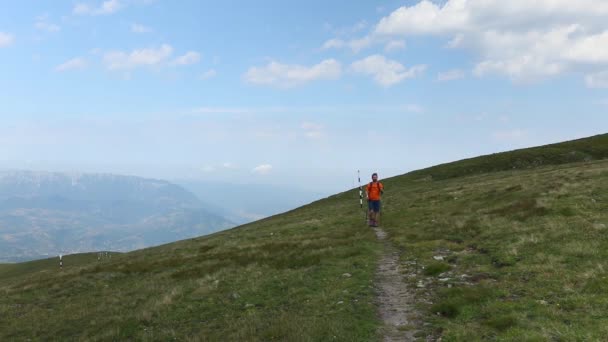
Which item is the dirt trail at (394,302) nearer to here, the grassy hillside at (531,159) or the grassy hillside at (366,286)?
the grassy hillside at (366,286)

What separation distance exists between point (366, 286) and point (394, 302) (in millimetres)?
2074

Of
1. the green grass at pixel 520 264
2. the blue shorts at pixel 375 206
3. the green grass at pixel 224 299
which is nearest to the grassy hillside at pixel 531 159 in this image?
the green grass at pixel 520 264

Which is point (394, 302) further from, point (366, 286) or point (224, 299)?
point (224, 299)

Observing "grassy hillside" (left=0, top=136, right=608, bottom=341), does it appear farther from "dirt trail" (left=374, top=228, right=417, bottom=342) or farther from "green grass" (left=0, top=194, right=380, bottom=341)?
"dirt trail" (left=374, top=228, right=417, bottom=342)

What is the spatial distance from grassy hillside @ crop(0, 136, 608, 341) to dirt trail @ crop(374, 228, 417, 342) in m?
0.37

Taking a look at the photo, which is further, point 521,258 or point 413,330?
point 521,258

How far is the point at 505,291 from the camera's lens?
12414 mm

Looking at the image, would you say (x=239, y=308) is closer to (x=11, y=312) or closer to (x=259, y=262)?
(x=259, y=262)

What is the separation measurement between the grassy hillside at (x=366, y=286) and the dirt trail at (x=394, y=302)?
0.37 metres

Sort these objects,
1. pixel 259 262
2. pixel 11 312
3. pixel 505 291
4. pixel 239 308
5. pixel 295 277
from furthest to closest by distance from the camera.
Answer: pixel 259 262, pixel 11 312, pixel 295 277, pixel 239 308, pixel 505 291

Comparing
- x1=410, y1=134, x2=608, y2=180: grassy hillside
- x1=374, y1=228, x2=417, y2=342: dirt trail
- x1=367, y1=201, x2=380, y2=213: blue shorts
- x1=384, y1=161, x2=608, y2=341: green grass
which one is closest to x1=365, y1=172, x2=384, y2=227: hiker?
x1=367, y1=201, x2=380, y2=213: blue shorts

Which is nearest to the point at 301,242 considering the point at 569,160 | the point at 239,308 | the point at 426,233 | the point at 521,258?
the point at 426,233

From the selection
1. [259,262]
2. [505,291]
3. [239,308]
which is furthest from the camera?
[259,262]

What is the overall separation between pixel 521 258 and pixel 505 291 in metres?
4.15
